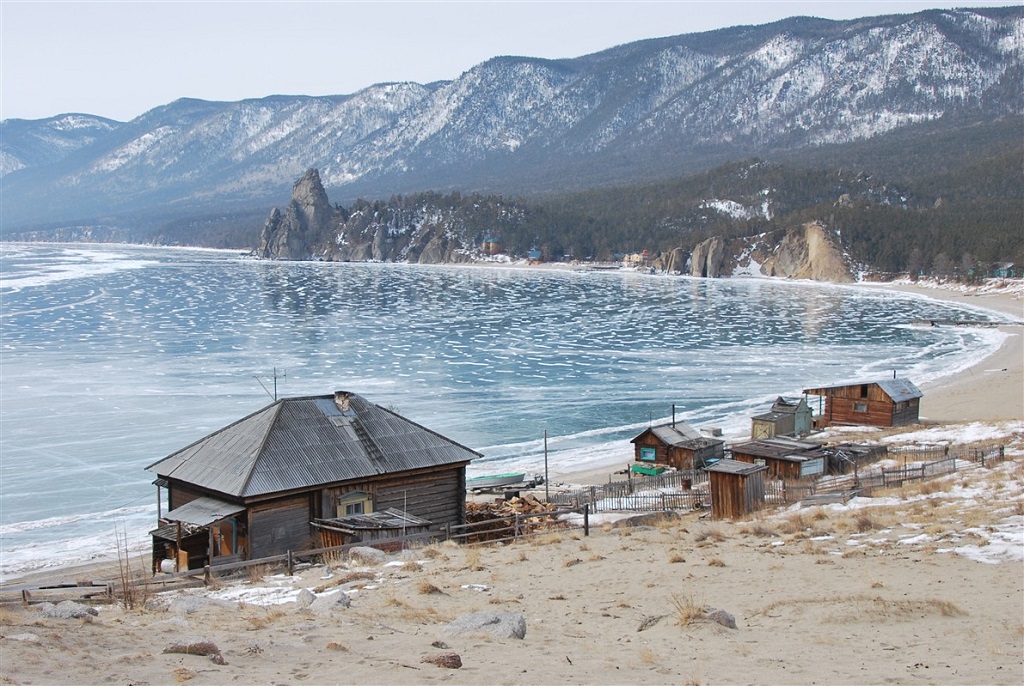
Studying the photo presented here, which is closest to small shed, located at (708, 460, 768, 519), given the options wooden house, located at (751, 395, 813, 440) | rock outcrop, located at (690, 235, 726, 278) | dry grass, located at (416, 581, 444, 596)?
dry grass, located at (416, 581, 444, 596)

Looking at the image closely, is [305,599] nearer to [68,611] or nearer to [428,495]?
[68,611]

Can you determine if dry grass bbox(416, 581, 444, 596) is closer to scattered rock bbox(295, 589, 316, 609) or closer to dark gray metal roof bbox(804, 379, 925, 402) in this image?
scattered rock bbox(295, 589, 316, 609)

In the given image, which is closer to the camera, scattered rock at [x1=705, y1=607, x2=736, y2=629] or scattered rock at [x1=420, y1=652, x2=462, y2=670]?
scattered rock at [x1=420, y1=652, x2=462, y2=670]

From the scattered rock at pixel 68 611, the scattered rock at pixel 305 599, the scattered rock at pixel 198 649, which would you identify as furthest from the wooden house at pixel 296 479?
the scattered rock at pixel 198 649

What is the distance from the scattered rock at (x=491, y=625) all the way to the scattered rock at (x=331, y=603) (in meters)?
2.16

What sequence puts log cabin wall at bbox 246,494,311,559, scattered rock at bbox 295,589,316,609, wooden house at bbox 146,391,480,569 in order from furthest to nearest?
wooden house at bbox 146,391,480,569
log cabin wall at bbox 246,494,311,559
scattered rock at bbox 295,589,316,609

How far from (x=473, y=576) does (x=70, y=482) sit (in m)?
22.8

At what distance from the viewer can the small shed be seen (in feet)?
74.9

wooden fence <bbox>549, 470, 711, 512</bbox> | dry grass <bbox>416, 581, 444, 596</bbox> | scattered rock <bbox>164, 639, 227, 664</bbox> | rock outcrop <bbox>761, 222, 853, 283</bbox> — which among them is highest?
rock outcrop <bbox>761, 222, 853, 283</bbox>

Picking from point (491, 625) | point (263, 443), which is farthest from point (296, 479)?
point (491, 625)

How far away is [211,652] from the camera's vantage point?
32.0 feet

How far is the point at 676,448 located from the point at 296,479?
18073 mm

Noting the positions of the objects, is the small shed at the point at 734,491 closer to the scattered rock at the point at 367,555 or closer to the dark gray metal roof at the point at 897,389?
the scattered rock at the point at 367,555

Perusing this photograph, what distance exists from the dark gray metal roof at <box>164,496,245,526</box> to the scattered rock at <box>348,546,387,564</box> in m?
2.95
